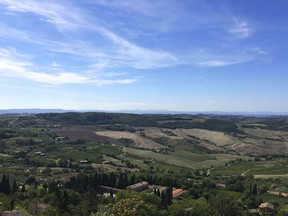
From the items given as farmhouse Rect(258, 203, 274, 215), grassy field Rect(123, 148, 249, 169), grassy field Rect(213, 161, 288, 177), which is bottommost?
farmhouse Rect(258, 203, 274, 215)

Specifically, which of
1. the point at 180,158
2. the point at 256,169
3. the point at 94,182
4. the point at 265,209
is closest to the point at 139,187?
the point at 94,182

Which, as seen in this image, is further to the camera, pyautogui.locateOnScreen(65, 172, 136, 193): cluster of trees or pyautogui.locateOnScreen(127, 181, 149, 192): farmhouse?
pyautogui.locateOnScreen(127, 181, 149, 192): farmhouse

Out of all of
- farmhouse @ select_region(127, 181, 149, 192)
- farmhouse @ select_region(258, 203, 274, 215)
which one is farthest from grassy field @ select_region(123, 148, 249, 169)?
farmhouse @ select_region(258, 203, 274, 215)

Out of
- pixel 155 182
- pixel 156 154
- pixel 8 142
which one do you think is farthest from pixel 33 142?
pixel 155 182

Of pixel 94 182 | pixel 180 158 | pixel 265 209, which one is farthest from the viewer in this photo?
pixel 180 158

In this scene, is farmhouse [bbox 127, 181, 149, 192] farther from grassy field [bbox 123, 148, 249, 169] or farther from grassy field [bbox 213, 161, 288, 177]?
grassy field [bbox 123, 148, 249, 169]

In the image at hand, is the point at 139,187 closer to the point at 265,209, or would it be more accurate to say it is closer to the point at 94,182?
the point at 94,182

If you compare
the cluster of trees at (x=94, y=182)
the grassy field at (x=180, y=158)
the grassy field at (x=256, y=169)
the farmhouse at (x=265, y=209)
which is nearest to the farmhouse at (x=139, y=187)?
the cluster of trees at (x=94, y=182)

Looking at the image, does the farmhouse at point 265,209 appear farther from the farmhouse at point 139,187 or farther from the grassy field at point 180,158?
the grassy field at point 180,158

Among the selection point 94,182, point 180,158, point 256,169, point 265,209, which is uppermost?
point 94,182
